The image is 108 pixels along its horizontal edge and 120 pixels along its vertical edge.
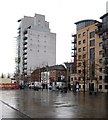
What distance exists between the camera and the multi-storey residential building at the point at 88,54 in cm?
8600

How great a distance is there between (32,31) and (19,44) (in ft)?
50.1

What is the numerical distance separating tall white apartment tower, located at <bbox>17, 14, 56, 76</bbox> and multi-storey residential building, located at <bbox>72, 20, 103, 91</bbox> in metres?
46.0

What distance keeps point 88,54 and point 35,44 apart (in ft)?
194

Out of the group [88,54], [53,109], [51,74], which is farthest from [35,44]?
[53,109]

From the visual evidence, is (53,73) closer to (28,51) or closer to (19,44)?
(28,51)

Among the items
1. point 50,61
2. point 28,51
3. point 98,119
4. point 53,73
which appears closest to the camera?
point 98,119

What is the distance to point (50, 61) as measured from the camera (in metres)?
156

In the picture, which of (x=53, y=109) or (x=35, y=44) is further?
(x=35, y=44)

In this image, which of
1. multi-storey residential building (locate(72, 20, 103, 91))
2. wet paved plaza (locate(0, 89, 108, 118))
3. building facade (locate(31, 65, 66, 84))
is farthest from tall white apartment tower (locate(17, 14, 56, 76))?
wet paved plaza (locate(0, 89, 108, 118))

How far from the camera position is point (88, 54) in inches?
3693

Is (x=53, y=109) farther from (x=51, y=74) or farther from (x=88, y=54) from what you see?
(x=51, y=74)

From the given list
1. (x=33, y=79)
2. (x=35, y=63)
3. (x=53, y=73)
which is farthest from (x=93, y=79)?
(x=35, y=63)

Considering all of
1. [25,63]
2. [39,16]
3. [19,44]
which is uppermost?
[39,16]

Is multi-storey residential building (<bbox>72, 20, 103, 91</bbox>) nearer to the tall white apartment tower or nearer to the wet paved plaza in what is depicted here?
the tall white apartment tower
